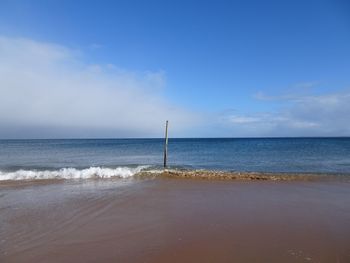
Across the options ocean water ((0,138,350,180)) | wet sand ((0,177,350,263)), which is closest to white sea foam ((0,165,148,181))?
ocean water ((0,138,350,180))

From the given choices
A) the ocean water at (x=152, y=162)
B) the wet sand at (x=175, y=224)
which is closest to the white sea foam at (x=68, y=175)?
the ocean water at (x=152, y=162)

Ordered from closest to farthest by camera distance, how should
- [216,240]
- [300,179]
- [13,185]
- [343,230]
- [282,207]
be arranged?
[216,240] → [343,230] → [282,207] → [13,185] → [300,179]

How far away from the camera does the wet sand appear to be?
5770 mm

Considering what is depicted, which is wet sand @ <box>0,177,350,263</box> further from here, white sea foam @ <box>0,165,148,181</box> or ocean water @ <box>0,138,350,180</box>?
ocean water @ <box>0,138,350,180</box>

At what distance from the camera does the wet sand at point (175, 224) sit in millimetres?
5770

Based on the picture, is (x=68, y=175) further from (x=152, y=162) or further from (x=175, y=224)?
(x=152, y=162)

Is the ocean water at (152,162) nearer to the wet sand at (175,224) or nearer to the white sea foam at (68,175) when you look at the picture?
the white sea foam at (68,175)

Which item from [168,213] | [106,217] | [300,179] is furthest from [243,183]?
[106,217]

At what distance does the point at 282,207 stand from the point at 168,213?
3.84m

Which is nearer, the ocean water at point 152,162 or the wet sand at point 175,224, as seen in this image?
the wet sand at point 175,224

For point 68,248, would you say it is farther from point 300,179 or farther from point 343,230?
point 300,179

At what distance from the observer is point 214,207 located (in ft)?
31.1

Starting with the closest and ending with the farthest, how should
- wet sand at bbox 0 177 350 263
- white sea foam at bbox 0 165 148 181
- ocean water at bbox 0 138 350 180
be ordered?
wet sand at bbox 0 177 350 263
white sea foam at bbox 0 165 148 181
ocean water at bbox 0 138 350 180

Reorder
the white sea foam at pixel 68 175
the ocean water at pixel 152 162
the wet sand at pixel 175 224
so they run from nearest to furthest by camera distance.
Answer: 1. the wet sand at pixel 175 224
2. the white sea foam at pixel 68 175
3. the ocean water at pixel 152 162
